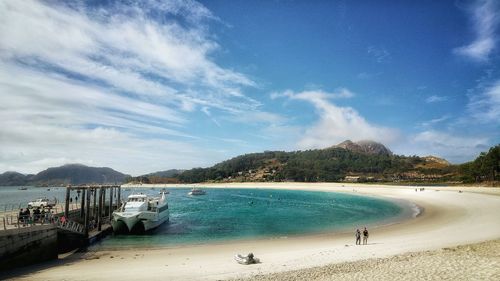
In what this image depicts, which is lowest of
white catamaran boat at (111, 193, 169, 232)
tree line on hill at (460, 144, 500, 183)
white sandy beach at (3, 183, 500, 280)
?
white sandy beach at (3, 183, 500, 280)

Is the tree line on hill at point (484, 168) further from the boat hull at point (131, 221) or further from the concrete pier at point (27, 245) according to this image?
the concrete pier at point (27, 245)

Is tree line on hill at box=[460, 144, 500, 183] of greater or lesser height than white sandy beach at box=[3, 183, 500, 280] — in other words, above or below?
above

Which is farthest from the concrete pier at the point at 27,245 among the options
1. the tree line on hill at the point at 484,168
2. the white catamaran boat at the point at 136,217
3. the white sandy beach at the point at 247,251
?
the tree line on hill at the point at 484,168

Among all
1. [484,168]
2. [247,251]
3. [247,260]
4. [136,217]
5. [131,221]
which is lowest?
[247,251]

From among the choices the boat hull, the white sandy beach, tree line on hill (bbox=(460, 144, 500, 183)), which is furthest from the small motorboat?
tree line on hill (bbox=(460, 144, 500, 183))

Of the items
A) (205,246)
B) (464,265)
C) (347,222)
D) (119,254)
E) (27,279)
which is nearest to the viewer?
(464,265)

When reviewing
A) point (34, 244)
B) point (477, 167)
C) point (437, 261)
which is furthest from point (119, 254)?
point (477, 167)

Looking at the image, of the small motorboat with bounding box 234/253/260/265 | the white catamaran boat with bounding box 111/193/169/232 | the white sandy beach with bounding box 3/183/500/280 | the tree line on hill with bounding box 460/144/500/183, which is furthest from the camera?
the tree line on hill with bounding box 460/144/500/183

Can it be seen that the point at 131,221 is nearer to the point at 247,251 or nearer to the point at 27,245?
the point at 27,245

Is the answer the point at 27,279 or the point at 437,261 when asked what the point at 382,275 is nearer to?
the point at 437,261

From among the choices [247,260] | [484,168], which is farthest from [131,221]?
[484,168]

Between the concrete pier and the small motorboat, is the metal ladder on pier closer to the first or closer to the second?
the concrete pier

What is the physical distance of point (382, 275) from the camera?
56.8ft

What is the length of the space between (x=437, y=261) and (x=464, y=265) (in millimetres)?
1529
